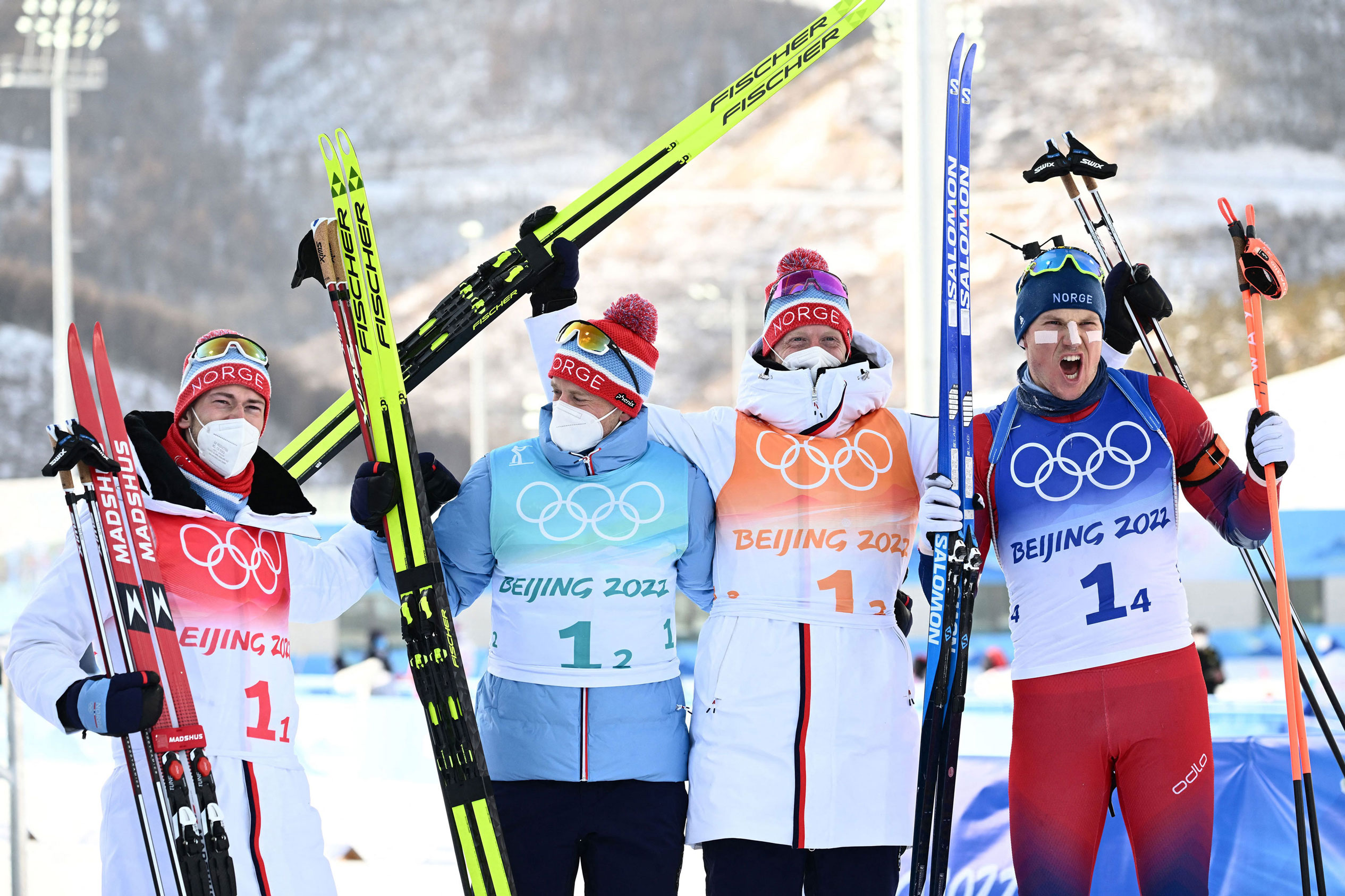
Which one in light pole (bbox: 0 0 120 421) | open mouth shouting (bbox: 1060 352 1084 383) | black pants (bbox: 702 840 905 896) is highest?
light pole (bbox: 0 0 120 421)

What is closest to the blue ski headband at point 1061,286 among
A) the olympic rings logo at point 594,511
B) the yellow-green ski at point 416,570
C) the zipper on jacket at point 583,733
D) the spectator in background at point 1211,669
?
the olympic rings logo at point 594,511

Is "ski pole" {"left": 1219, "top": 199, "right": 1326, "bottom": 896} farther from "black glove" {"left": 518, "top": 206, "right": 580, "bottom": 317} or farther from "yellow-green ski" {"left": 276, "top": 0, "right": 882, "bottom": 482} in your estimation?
"black glove" {"left": 518, "top": 206, "right": 580, "bottom": 317}

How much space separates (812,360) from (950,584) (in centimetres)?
49

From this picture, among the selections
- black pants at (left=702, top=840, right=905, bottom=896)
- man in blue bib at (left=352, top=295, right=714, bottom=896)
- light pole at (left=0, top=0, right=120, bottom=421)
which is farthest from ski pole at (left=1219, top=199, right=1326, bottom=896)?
light pole at (left=0, top=0, right=120, bottom=421)

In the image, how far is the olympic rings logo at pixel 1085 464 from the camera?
231cm

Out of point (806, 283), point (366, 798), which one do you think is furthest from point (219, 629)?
point (366, 798)

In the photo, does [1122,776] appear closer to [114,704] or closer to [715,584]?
[715,584]

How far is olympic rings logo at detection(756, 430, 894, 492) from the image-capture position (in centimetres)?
229

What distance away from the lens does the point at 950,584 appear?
2.28 m

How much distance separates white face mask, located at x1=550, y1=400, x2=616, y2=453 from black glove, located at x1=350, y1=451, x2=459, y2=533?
0.72 feet

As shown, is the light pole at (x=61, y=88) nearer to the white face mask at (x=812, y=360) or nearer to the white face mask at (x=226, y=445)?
the white face mask at (x=226, y=445)

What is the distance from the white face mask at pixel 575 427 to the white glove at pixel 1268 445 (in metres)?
1.22

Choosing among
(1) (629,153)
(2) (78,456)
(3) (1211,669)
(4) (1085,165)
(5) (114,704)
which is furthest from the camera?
(1) (629,153)

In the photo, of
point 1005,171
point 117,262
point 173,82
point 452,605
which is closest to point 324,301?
point 117,262
